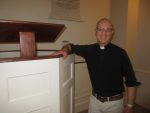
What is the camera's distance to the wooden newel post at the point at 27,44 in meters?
1.28

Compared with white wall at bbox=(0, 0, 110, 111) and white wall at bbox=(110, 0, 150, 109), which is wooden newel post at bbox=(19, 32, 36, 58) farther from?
white wall at bbox=(110, 0, 150, 109)

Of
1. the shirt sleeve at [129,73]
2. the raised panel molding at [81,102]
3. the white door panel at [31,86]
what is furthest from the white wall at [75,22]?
the shirt sleeve at [129,73]

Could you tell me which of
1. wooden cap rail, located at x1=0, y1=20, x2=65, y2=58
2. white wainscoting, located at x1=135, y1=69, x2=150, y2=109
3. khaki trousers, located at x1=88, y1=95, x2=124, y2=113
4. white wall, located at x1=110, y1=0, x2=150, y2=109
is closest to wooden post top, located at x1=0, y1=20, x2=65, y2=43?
wooden cap rail, located at x1=0, y1=20, x2=65, y2=58

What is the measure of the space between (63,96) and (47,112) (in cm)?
20

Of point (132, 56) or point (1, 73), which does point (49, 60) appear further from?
point (132, 56)

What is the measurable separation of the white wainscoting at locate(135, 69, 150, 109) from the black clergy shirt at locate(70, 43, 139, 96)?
133 centimetres

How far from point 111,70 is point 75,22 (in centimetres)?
118

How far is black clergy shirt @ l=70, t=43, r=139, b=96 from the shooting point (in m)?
1.57

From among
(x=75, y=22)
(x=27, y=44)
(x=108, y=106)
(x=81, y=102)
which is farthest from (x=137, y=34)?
(x=27, y=44)

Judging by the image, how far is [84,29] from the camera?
268 centimetres

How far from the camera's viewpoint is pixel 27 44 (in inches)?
50.9

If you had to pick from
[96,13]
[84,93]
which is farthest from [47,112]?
[96,13]

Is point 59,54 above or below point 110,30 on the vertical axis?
below

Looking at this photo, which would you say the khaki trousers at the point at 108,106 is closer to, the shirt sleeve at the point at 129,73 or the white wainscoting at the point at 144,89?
the shirt sleeve at the point at 129,73
